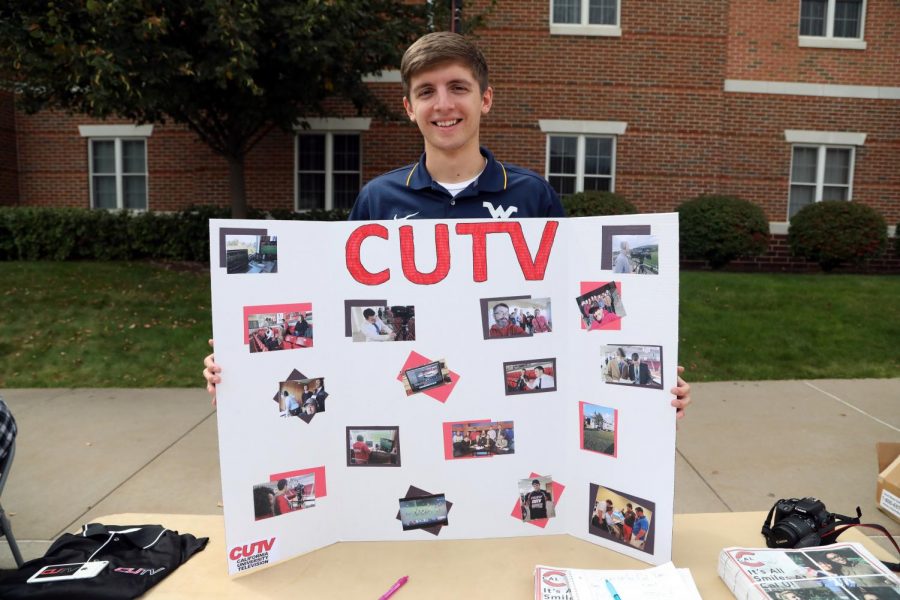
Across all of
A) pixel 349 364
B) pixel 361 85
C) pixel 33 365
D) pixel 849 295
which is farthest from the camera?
pixel 361 85

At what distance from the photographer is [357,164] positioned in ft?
39.8

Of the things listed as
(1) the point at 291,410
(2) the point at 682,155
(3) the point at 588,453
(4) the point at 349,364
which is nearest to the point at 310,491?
(1) the point at 291,410

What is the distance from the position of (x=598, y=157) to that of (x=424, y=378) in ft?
36.9

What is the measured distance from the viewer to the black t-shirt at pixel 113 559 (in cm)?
140

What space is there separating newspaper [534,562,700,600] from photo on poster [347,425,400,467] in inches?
18.0

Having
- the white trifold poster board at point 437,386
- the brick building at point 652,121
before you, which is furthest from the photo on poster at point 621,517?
the brick building at point 652,121

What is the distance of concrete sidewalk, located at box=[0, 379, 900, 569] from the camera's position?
11.7ft

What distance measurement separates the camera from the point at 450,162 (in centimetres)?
199

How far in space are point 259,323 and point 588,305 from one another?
82 centimetres

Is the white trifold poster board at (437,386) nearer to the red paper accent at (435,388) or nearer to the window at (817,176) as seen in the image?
the red paper accent at (435,388)

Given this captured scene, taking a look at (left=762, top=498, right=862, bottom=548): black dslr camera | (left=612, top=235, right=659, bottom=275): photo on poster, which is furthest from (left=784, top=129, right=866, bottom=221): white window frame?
(left=612, top=235, right=659, bottom=275): photo on poster

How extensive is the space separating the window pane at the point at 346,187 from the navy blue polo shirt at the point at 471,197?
33.7ft

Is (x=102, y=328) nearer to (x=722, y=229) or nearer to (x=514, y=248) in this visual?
(x=514, y=248)

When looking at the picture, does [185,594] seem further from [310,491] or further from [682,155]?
[682,155]
